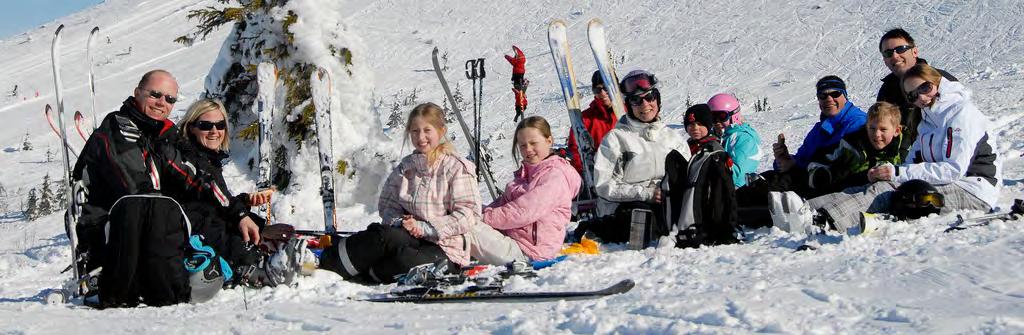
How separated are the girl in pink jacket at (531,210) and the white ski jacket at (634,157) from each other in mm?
460

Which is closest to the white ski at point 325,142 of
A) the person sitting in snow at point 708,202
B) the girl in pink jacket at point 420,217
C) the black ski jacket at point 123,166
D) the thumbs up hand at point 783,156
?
the girl in pink jacket at point 420,217

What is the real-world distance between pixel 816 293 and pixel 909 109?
2.96 metres

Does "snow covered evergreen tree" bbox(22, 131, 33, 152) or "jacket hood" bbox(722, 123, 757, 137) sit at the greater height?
"snow covered evergreen tree" bbox(22, 131, 33, 152)

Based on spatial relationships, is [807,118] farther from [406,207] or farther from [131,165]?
[131,165]

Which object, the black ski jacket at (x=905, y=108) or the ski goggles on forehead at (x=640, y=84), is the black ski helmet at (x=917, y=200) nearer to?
the black ski jacket at (x=905, y=108)

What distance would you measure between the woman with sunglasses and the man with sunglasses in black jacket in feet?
1.06

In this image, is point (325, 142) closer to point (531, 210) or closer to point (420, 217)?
point (420, 217)

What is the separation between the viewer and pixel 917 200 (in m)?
4.89

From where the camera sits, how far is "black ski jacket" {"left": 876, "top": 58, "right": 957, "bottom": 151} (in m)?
5.47

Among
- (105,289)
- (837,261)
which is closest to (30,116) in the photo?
(105,289)

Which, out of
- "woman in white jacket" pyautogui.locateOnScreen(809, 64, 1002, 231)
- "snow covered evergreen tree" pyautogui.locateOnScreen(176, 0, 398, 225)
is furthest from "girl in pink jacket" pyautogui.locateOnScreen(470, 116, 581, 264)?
"snow covered evergreen tree" pyautogui.locateOnScreen(176, 0, 398, 225)

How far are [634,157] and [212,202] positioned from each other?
2.59 meters

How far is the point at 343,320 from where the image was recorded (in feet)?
11.4

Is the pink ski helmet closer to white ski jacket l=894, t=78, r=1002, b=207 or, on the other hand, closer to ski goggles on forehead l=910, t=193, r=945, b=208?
white ski jacket l=894, t=78, r=1002, b=207
